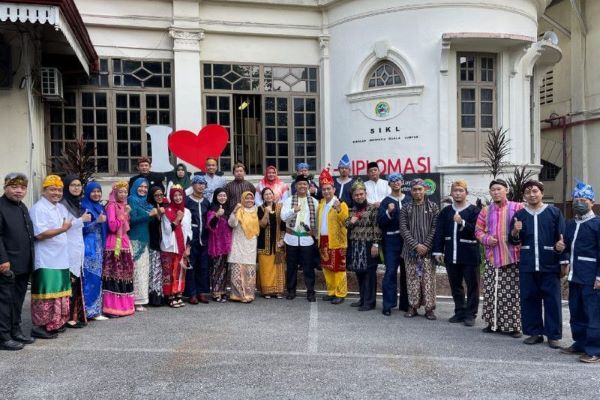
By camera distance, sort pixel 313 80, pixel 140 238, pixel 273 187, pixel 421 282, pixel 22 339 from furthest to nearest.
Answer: pixel 313 80 → pixel 273 187 → pixel 140 238 → pixel 421 282 → pixel 22 339

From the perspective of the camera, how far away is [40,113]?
1066 centimetres

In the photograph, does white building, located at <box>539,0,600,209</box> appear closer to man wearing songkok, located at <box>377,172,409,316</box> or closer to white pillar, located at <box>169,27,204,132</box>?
white pillar, located at <box>169,27,204,132</box>

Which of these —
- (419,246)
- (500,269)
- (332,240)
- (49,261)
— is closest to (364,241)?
(332,240)

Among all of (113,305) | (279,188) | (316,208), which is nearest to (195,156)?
(279,188)

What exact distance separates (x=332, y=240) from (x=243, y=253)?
1.26m

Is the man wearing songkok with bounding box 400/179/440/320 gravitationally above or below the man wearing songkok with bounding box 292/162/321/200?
below

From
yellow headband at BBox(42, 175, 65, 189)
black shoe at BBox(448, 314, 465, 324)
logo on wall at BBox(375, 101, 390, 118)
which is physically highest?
logo on wall at BBox(375, 101, 390, 118)

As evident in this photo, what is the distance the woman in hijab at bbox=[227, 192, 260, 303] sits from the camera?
7895 mm

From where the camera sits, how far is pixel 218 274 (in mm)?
8000

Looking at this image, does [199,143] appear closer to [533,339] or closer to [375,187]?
[375,187]

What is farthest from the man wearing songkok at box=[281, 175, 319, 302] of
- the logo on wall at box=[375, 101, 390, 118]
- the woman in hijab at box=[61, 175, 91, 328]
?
the logo on wall at box=[375, 101, 390, 118]

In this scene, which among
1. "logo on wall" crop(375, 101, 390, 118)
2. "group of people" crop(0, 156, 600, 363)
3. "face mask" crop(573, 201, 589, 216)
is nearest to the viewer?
"face mask" crop(573, 201, 589, 216)

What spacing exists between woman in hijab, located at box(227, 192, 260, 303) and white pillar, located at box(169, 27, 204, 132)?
433cm

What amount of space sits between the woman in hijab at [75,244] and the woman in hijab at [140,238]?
31.0 inches
